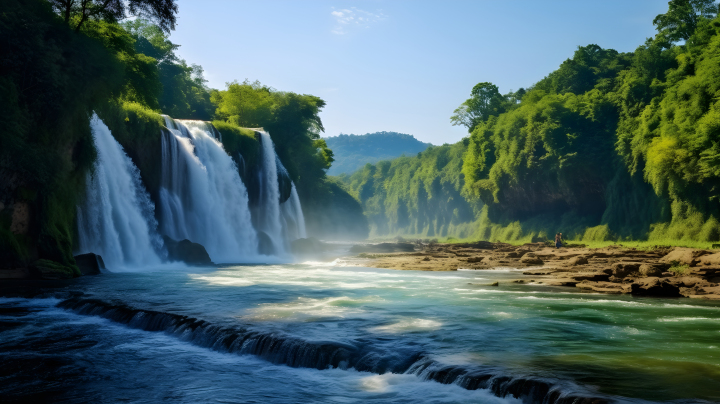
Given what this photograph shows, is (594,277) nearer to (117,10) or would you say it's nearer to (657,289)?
(657,289)

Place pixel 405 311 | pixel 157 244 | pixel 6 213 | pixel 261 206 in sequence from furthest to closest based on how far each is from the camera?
pixel 261 206 < pixel 157 244 < pixel 6 213 < pixel 405 311

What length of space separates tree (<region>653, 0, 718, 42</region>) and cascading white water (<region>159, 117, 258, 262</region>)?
1729 inches

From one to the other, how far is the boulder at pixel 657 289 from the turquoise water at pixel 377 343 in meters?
0.98

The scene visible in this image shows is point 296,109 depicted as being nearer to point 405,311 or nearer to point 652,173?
point 652,173

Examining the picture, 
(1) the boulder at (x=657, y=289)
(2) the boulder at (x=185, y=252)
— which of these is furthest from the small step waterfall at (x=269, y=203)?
(1) the boulder at (x=657, y=289)

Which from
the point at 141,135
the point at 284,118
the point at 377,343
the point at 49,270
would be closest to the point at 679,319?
the point at 377,343

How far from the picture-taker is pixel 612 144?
2245 inches

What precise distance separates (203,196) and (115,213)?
865 cm

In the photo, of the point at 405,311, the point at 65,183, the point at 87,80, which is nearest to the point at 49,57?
the point at 87,80

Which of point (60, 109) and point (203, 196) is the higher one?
point (60, 109)

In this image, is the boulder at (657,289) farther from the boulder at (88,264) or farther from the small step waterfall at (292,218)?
the small step waterfall at (292,218)

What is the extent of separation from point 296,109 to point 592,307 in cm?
5295

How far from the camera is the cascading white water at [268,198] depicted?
4550cm

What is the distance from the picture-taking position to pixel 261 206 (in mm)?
45750
